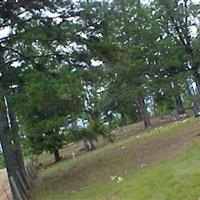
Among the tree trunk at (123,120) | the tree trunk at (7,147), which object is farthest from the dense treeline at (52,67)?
the tree trunk at (123,120)

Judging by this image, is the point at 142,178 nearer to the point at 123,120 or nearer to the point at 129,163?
the point at 129,163

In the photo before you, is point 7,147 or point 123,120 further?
point 123,120

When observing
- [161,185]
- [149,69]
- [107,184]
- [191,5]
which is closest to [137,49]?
[149,69]

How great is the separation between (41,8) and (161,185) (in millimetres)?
10157

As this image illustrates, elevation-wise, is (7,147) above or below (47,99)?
below

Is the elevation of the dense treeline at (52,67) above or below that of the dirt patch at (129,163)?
above

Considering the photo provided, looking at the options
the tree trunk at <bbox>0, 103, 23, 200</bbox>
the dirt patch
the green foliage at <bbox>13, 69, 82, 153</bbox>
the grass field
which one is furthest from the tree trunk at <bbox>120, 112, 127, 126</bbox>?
the tree trunk at <bbox>0, 103, 23, 200</bbox>

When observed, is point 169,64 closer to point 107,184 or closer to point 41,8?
point 41,8

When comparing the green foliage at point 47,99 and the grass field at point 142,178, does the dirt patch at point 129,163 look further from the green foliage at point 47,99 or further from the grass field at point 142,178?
the green foliage at point 47,99

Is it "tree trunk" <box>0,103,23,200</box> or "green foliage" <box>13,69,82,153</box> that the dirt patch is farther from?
"green foliage" <box>13,69,82,153</box>

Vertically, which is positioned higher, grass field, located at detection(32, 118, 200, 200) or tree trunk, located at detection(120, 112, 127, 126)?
tree trunk, located at detection(120, 112, 127, 126)

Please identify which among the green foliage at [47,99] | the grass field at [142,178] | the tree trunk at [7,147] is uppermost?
the green foliage at [47,99]

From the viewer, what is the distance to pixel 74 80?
1653 centimetres

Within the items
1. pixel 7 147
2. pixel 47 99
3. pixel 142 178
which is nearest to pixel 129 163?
pixel 47 99
